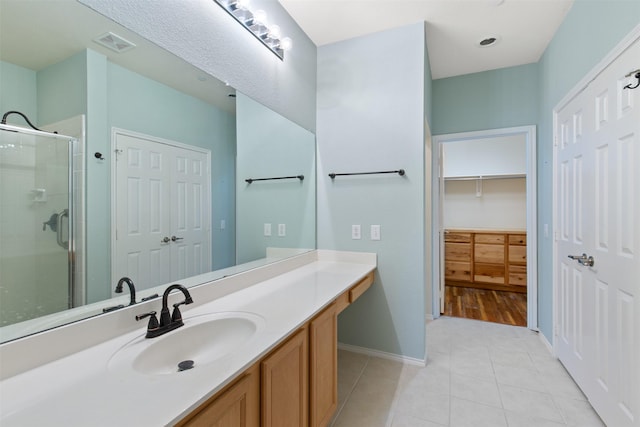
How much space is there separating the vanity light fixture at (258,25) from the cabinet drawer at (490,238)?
375 cm

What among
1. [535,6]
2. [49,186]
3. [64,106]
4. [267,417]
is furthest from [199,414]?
[535,6]

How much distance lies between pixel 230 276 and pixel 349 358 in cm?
138

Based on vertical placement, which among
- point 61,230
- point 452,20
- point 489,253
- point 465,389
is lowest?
point 465,389

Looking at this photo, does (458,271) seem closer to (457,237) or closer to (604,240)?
(457,237)

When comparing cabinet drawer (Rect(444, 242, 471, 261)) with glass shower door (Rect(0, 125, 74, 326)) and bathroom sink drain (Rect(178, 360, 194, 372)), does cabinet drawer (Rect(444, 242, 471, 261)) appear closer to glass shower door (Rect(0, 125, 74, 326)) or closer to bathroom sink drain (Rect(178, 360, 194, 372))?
bathroom sink drain (Rect(178, 360, 194, 372))

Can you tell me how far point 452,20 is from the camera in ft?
7.35

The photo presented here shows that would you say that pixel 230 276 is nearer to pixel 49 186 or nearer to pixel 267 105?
pixel 49 186

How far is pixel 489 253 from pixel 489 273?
0.29m

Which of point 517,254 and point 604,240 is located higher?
point 604,240

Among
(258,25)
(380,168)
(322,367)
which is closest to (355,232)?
(380,168)

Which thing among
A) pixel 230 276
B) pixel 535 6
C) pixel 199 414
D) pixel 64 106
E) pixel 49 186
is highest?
pixel 535 6

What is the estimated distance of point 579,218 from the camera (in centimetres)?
192

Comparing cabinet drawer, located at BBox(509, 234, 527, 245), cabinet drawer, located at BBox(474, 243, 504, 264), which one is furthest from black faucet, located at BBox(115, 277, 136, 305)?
cabinet drawer, located at BBox(509, 234, 527, 245)

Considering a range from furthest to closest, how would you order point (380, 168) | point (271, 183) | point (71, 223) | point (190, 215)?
1. point (380, 168)
2. point (271, 183)
3. point (190, 215)
4. point (71, 223)
